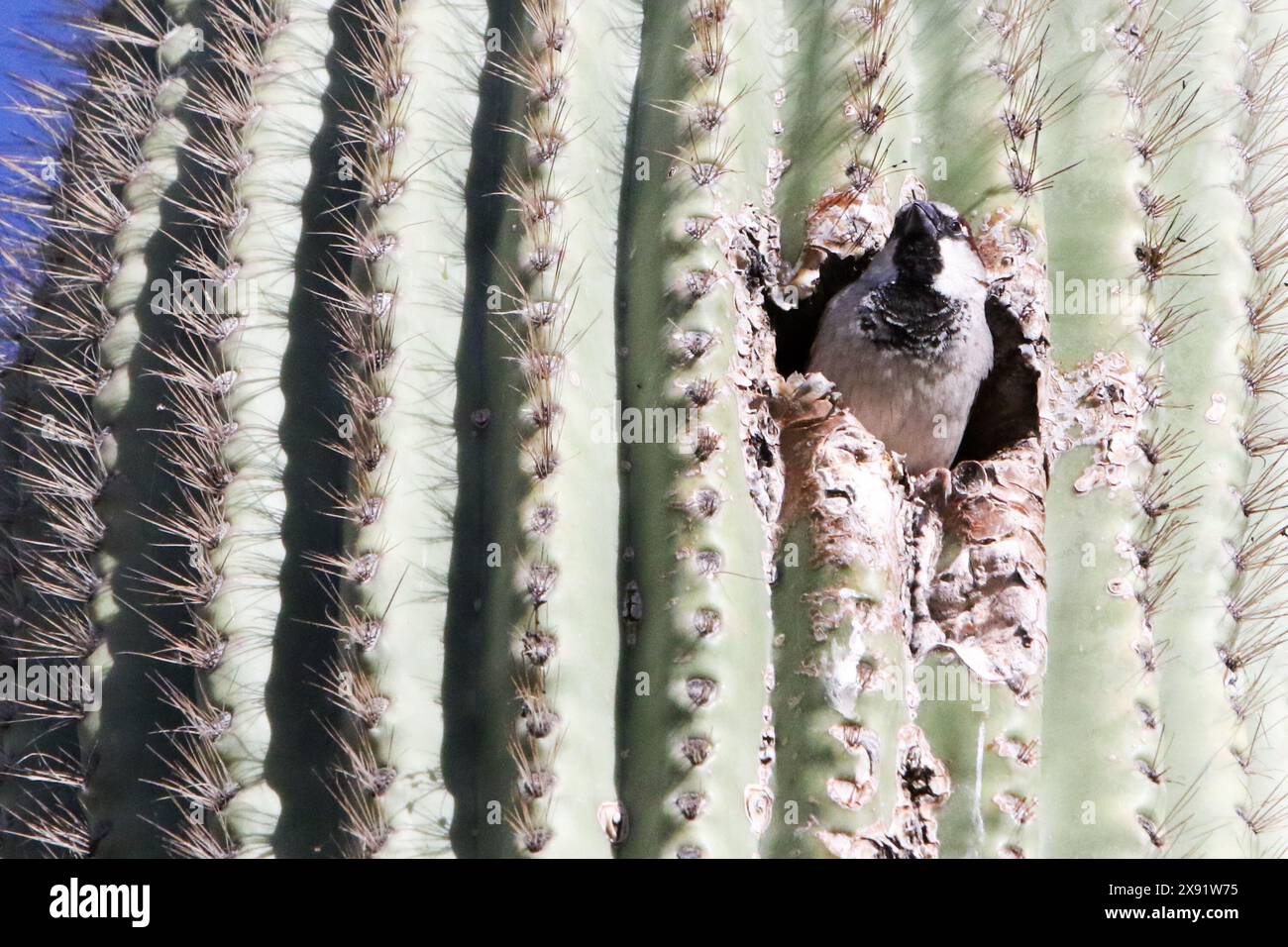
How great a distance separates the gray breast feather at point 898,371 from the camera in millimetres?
2594

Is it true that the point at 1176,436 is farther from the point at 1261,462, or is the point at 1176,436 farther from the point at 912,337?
the point at 912,337

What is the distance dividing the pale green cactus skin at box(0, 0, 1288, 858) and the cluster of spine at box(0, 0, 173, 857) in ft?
0.05

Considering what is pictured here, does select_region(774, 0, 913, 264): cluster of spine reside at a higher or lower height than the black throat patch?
higher

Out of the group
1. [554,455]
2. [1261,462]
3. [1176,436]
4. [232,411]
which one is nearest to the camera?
[554,455]

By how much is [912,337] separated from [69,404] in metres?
1.80

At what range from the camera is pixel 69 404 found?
292cm

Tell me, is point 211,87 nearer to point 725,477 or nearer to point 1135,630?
point 725,477

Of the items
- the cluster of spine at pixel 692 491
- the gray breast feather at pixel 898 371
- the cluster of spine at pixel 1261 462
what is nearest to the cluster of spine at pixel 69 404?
the cluster of spine at pixel 692 491

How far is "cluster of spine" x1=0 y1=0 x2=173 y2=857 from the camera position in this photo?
2746mm

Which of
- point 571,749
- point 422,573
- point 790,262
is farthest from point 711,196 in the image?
point 571,749

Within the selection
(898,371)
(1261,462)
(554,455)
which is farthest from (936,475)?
(1261,462)

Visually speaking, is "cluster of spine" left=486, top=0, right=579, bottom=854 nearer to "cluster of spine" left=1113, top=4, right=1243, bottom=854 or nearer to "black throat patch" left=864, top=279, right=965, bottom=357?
"black throat patch" left=864, top=279, right=965, bottom=357

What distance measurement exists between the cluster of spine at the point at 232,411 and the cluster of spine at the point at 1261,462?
1.97 metres

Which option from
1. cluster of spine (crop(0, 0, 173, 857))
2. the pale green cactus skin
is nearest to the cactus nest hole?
the pale green cactus skin
